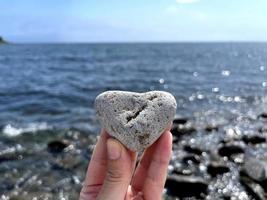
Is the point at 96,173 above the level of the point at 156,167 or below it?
below

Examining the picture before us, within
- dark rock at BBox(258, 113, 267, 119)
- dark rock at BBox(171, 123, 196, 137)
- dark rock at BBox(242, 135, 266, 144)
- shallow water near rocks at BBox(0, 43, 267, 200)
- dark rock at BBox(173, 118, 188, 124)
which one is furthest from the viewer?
dark rock at BBox(258, 113, 267, 119)

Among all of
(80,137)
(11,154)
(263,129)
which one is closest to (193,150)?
(80,137)

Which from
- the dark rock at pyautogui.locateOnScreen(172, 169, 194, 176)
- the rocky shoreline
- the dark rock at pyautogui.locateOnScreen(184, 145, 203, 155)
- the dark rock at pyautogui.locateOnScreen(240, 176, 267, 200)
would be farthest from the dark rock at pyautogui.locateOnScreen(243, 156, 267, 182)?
the dark rock at pyautogui.locateOnScreen(184, 145, 203, 155)

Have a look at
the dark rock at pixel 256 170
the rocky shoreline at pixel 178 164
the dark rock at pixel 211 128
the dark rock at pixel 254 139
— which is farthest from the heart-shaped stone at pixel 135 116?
the dark rock at pixel 211 128

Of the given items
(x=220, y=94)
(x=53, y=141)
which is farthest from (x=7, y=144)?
(x=220, y=94)

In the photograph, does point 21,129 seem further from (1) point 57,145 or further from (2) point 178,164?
(2) point 178,164

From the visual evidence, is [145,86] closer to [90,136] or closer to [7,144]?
[90,136]

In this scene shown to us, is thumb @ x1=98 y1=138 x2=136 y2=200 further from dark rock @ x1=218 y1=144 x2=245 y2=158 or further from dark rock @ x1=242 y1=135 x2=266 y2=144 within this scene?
dark rock @ x1=242 y1=135 x2=266 y2=144

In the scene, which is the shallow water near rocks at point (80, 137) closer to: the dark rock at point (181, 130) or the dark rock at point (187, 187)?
the dark rock at point (181, 130)
